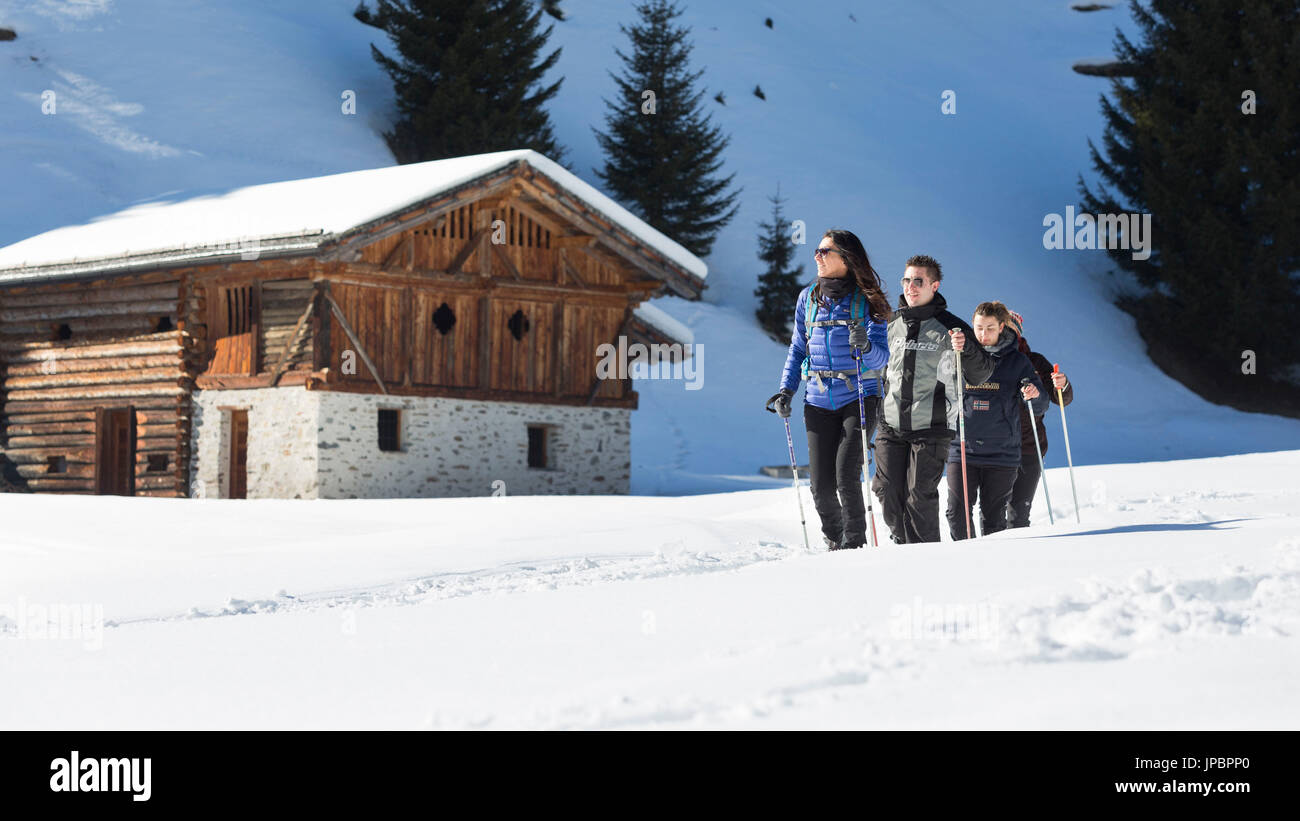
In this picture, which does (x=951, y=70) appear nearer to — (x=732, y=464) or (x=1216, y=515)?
(x=732, y=464)

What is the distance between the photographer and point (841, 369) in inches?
344

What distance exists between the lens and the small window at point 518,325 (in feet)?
72.1

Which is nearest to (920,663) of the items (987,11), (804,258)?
(804,258)

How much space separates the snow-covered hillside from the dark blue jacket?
15592mm

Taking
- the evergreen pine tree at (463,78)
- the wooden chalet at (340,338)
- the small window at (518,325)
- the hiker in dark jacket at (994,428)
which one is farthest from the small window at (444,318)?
the evergreen pine tree at (463,78)

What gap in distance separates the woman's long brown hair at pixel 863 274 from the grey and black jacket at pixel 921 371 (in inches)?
5.1

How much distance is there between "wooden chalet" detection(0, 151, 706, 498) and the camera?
2006cm

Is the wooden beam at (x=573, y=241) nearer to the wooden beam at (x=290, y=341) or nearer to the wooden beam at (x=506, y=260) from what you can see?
the wooden beam at (x=506, y=260)

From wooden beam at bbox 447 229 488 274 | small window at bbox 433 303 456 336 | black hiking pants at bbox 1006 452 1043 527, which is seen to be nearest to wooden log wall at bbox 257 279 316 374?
small window at bbox 433 303 456 336

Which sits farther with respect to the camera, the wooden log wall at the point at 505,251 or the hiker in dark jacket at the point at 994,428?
the wooden log wall at the point at 505,251

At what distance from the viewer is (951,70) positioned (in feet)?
198

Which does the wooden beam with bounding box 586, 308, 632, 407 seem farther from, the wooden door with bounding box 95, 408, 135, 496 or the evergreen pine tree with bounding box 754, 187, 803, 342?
the evergreen pine tree with bounding box 754, 187, 803, 342

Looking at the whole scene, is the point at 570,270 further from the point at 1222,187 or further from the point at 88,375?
the point at 1222,187

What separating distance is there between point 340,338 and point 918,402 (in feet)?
42.4
